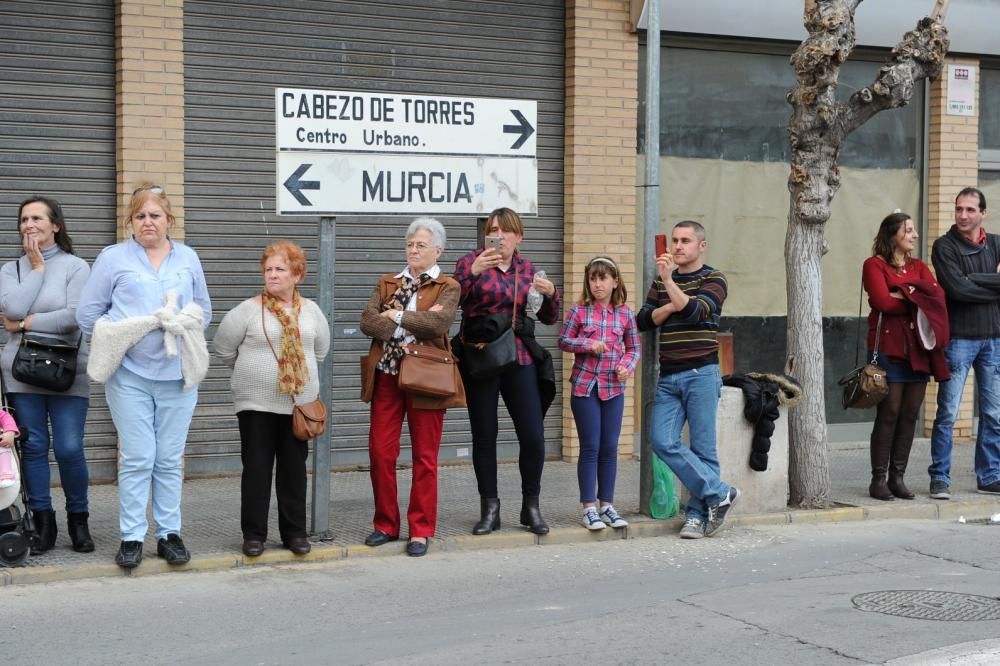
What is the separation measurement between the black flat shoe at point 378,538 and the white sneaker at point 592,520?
1211mm

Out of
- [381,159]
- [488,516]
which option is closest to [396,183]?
[381,159]

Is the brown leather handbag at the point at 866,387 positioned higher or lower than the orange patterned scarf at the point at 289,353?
lower

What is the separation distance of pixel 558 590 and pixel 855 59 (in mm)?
7521

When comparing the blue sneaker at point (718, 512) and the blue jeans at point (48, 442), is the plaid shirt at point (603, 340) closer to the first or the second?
the blue sneaker at point (718, 512)

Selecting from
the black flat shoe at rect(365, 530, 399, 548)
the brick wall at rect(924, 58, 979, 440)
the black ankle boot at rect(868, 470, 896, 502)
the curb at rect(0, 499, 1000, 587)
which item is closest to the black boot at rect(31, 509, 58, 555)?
the curb at rect(0, 499, 1000, 587)

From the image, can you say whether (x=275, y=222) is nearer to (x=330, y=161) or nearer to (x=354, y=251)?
(x=354, y=251)

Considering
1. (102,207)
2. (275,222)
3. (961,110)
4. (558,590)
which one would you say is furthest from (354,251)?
(961,110)

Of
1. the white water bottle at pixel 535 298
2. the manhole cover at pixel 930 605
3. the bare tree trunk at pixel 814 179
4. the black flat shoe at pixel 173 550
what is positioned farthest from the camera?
the bare tree trunk at pixel 814 179

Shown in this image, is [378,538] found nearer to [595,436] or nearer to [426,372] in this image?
[426,372]

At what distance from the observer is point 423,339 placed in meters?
8.23

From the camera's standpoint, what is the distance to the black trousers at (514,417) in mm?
8609

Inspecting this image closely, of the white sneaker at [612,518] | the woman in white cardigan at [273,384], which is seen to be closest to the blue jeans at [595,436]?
the white sneaker at [612,518]

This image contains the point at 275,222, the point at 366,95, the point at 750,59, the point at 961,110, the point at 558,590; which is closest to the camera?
the point at 558,590

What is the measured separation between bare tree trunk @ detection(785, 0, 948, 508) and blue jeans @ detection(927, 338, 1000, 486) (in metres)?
1.03
